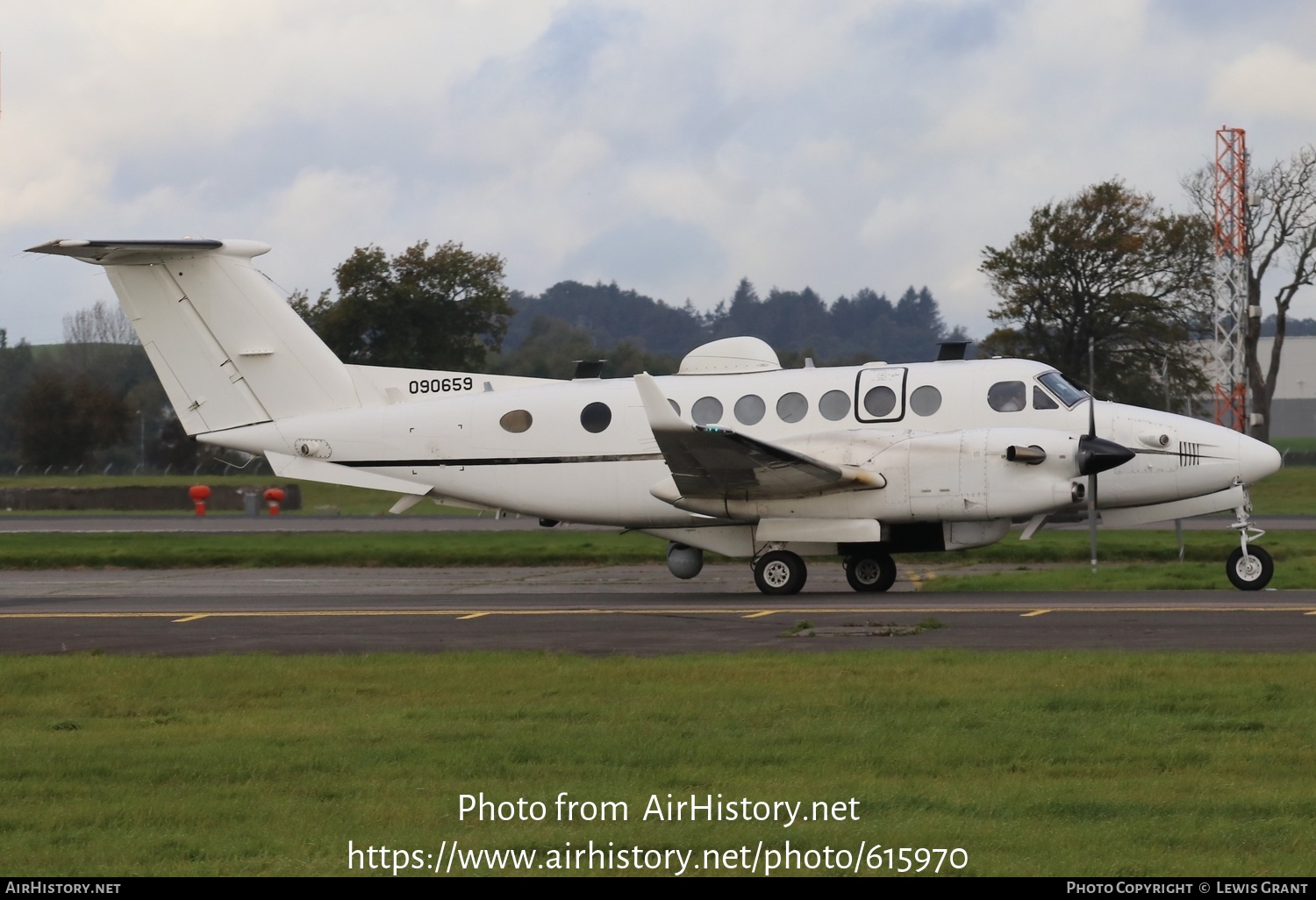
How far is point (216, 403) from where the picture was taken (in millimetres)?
22875

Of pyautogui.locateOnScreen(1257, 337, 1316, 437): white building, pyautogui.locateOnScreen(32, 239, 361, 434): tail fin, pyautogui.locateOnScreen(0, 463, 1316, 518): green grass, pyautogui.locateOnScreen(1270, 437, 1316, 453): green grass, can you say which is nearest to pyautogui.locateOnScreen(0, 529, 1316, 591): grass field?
pyautogui.locateOnScreen(32, 239, 361, 434): tail fin

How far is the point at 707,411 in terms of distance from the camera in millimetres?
21094

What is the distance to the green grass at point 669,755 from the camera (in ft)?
22.8

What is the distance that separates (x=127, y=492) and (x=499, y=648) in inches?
1601

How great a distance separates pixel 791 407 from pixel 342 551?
12.7m

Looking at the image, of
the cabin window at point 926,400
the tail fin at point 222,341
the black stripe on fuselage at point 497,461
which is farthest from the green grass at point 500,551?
the tail fin at point 222,341

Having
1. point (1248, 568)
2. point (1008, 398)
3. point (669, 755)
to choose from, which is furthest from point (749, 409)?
point (669, 755)

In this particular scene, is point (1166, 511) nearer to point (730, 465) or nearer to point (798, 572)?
point (798, 572)

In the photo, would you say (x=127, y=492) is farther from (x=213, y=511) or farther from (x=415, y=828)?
(x=415, y=828)

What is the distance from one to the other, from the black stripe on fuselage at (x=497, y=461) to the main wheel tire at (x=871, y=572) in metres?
3.29

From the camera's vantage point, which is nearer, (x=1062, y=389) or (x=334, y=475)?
(x=1062, y=389)

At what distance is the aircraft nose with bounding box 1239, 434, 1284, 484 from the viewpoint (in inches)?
766

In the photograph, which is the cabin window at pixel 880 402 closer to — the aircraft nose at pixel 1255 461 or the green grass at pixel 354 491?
the aircraft nose at pixel 1255 461
